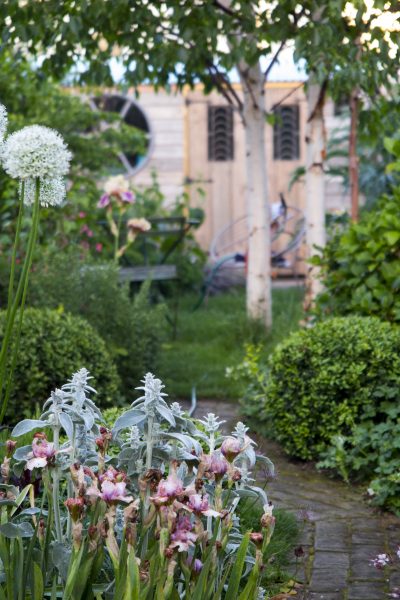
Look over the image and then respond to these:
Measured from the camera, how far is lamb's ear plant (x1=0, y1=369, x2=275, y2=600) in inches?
90.4

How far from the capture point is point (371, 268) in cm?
567

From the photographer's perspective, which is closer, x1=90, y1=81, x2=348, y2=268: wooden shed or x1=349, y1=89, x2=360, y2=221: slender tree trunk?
x1=349, y1=89, x2=360, y2=221: slender tree trunk

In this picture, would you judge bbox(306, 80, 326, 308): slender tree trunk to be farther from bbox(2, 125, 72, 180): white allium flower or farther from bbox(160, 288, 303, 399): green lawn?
bbox(2, 125, 72, 180): white allium flower

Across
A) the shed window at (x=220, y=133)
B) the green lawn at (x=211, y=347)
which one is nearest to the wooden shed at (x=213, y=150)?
the shed window at (x=220, y=133)

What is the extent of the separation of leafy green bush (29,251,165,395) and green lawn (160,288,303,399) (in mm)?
339

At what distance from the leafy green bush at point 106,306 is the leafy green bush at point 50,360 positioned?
91 centimetres

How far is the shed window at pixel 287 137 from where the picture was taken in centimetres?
1471

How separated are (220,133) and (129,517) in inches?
506

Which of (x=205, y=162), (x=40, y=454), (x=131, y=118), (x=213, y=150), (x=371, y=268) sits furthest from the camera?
(x=131, y=118)

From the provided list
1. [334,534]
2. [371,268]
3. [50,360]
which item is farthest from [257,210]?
[334,534]

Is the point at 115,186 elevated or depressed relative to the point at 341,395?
elevated

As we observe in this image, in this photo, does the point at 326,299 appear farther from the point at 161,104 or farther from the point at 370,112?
the point at 161,104

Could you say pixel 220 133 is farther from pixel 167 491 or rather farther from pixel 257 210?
pixel 167 491

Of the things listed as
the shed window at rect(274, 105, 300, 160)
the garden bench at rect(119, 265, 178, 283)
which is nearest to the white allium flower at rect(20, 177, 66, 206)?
the garden bench at rect(119, 265, 178, 283)
